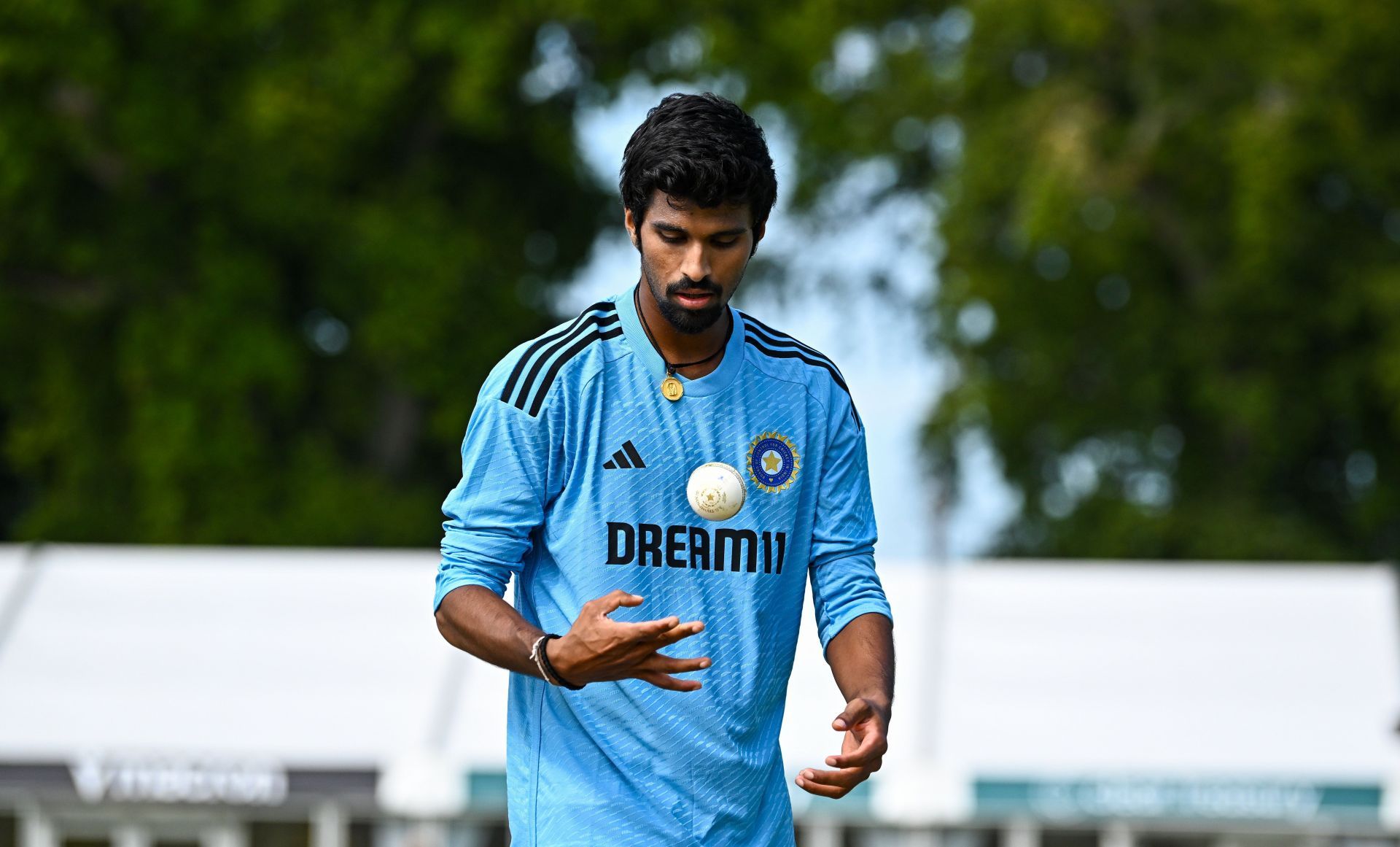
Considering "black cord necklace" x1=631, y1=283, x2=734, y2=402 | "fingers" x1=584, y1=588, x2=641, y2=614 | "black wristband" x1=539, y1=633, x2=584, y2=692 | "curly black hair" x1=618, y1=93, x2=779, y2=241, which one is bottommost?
"black wristband" x1=539, y1=633, x2=584, y2=692

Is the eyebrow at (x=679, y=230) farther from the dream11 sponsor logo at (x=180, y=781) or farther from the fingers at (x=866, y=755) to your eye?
the dream11 sponsor logo at (x=180, y=781)

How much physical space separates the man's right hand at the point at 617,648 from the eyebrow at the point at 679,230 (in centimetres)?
54

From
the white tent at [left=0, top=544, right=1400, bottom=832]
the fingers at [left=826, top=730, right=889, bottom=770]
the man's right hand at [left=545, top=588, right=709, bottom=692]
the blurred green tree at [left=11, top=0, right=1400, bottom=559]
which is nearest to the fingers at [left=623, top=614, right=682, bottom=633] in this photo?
the man's right hand at [left=545, top=588, right=709, bottom=692]

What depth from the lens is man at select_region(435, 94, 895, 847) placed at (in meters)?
2.77

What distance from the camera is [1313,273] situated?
63.9 ft

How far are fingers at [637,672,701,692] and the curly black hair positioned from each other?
2.19ft

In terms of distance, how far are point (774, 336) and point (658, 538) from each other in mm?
413

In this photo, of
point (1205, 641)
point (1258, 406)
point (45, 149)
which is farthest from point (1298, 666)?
point (45, 149)

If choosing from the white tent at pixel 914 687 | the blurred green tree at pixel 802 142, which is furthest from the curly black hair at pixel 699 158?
the blurred green tree at pixel 802 142

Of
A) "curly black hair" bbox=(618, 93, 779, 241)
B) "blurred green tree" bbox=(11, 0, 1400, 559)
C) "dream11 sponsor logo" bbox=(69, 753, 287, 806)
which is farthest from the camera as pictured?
"blurred green tree" bbox=(11, 0, 1400, 559)

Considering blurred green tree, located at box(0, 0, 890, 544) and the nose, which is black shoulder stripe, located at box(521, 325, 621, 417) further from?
blurred green tree, located at box(0, 0, 890, 544)

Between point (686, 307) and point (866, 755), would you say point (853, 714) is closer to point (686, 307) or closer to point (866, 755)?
point (866, 755)

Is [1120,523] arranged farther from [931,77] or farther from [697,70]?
[697,70]

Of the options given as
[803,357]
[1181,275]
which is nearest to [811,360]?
[803,357]
